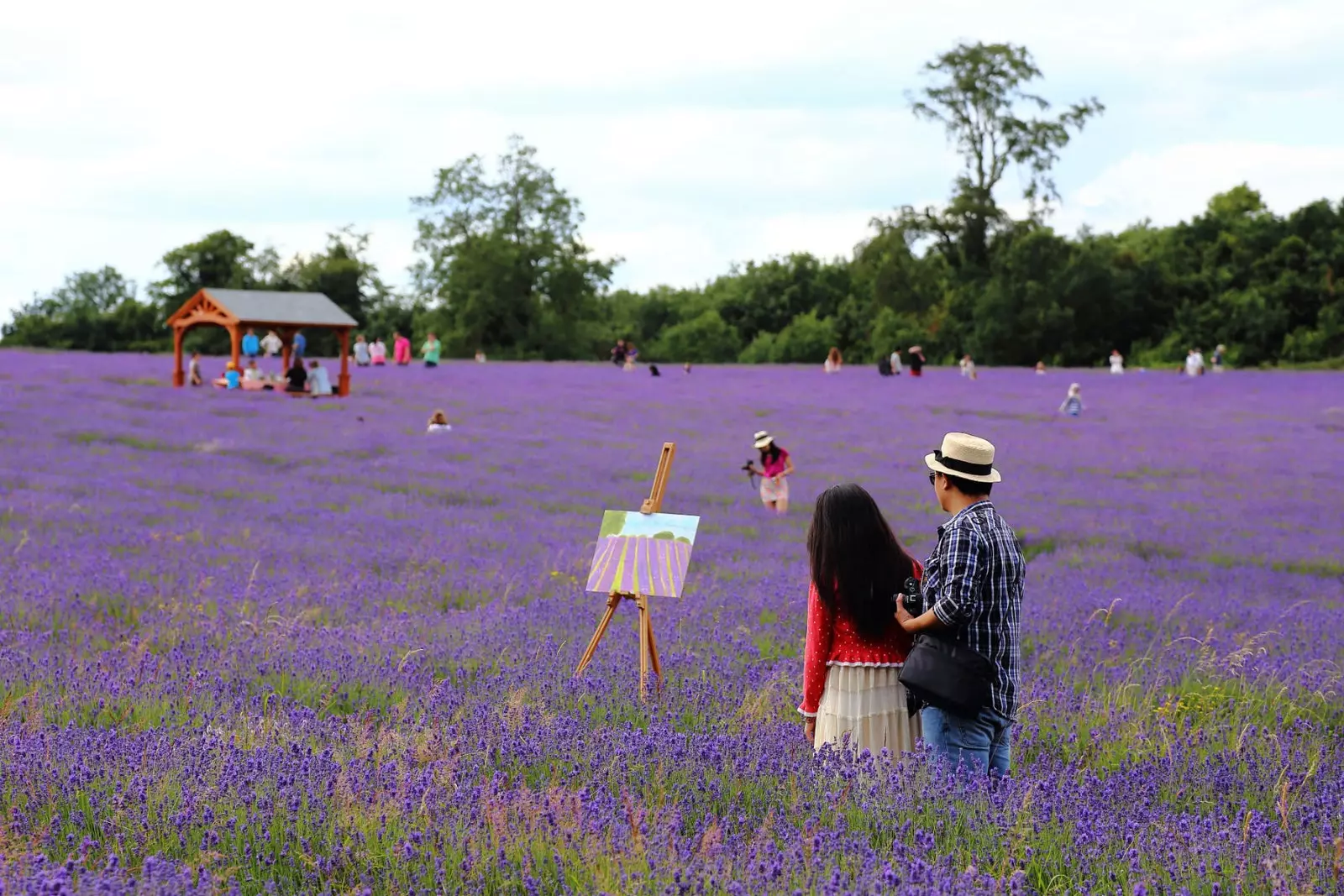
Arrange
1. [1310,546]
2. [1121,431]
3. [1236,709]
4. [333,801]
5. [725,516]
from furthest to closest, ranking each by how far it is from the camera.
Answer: [1121,431] → [725,516] → [1310,546] → [1236,709] → [333,801]

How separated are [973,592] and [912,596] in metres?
0.25

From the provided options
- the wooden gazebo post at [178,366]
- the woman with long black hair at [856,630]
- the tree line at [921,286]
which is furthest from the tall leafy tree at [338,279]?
the woman with long black hair at [856,630]

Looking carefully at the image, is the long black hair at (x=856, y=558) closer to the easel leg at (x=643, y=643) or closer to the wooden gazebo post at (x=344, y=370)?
the easel leg at (x=643, y=643)

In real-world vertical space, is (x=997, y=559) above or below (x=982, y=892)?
above

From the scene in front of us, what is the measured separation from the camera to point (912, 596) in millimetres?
4492

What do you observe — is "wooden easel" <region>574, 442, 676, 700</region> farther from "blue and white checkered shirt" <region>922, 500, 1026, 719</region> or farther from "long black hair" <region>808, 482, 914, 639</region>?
"blue and white checkered shirt" <region>922, 500, 1026, 719</region>

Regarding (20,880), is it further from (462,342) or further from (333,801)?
(462,342)

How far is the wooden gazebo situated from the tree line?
27522 millimetres

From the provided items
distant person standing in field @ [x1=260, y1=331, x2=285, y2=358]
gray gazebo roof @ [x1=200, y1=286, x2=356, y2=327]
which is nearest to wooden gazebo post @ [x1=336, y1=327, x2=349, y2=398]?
gray gazebo roof @ [x1=200, y1=286, x2=356, y2=327]

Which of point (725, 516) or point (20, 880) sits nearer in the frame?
point (20, 880)

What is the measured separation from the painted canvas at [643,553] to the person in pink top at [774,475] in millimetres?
8772

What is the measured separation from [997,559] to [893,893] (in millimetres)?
1664

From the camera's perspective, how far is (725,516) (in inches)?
561

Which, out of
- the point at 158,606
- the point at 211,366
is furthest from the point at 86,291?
the point at 158,606
